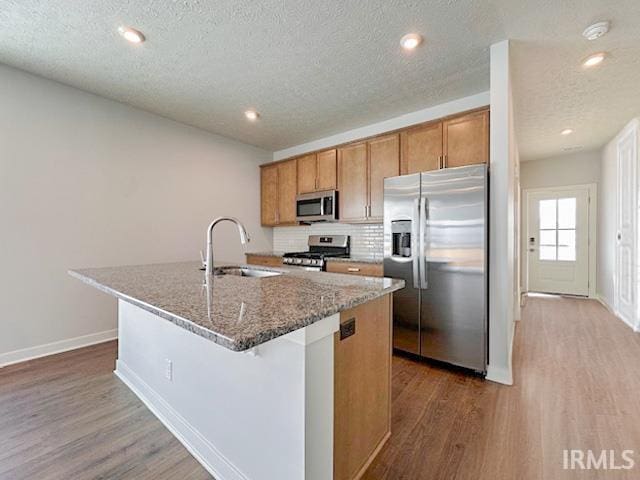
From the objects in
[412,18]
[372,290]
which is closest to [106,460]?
[372,290]

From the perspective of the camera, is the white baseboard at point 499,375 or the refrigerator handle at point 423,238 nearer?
the white baseboard at point 499,375

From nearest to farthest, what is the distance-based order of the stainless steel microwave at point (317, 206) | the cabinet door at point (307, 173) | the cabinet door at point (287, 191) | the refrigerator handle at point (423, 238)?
the refrigerator handle at point (423, 238) < the stainless steel microwave at point (317, 206) < the cabinet door at point (307, 173) < the cabinet door at point (287, 191)

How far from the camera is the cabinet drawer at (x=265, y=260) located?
422cm

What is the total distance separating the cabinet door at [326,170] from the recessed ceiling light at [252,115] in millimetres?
965

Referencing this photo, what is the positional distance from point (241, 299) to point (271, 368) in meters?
0.29

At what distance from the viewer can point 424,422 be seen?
1810 millimetres

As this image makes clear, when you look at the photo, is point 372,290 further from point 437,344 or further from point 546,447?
point 437,344

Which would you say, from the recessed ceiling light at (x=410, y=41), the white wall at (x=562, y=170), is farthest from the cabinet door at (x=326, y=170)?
the white wall at (x=562, y=170)

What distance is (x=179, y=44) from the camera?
225 centimetres

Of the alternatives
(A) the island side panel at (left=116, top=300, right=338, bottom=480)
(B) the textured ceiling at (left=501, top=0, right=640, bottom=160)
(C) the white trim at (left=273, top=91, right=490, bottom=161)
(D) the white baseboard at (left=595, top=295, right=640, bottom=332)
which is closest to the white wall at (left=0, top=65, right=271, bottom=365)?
(C) the white trim at (left=273, top=91, right=490, bottom=161)

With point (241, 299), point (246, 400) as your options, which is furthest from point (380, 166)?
point (246, 400)

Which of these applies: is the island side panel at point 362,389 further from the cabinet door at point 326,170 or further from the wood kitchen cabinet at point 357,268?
the cabinet door at point 326,170

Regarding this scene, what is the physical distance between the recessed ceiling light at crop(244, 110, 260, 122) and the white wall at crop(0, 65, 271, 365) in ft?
2.80

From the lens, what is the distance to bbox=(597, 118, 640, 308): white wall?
430 centimetres
